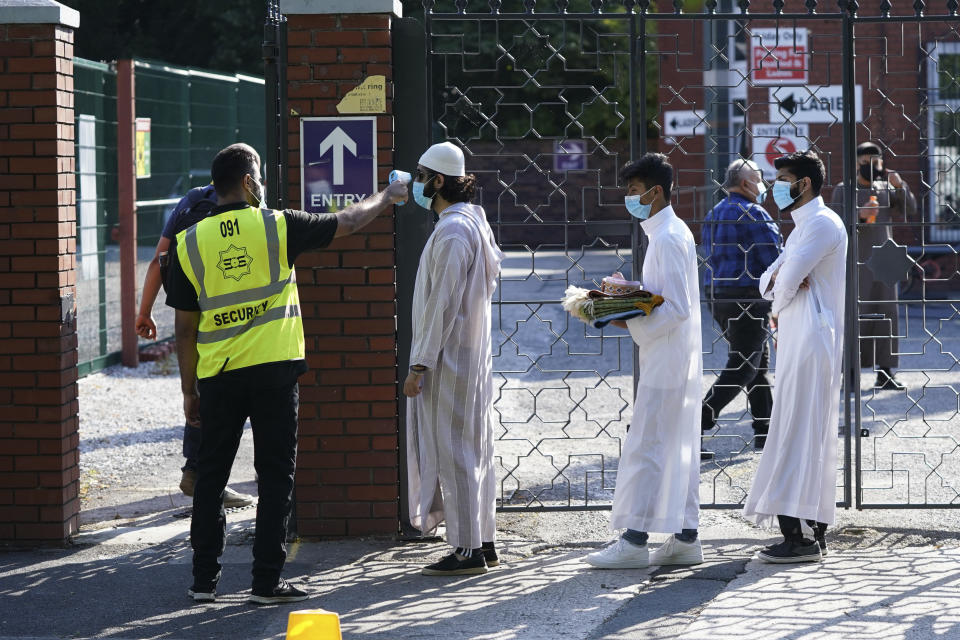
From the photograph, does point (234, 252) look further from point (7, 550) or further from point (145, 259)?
point (145, 259)

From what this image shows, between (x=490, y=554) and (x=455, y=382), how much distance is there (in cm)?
82

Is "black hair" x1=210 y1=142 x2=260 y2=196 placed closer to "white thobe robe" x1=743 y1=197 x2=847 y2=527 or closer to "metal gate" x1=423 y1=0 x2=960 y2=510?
"metal gate" x1=423 y1=0 x2=960 y2=510

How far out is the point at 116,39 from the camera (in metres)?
37.0

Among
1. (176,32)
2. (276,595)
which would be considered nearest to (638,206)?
(276,595)

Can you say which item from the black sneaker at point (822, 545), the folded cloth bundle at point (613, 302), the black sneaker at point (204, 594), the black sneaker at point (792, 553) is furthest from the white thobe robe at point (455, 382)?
the black sneaker at point (822, 545)

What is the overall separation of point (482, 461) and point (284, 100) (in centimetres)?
198

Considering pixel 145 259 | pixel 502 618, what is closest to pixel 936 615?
Result: pixel 502 618

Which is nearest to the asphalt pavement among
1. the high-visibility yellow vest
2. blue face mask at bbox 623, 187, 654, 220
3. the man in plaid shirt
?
the high-visibility yellow vest

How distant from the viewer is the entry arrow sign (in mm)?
6441

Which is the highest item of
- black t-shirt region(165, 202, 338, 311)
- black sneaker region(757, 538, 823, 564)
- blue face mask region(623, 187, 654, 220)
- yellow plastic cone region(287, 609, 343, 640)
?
blue face mask region(623, 187, 654, 220)

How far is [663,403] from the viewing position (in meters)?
5.94

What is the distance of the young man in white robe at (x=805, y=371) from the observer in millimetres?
5996

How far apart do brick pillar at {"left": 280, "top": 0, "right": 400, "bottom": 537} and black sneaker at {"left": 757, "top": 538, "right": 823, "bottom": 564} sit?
1.79 m

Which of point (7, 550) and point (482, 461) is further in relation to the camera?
point (7, 550)
